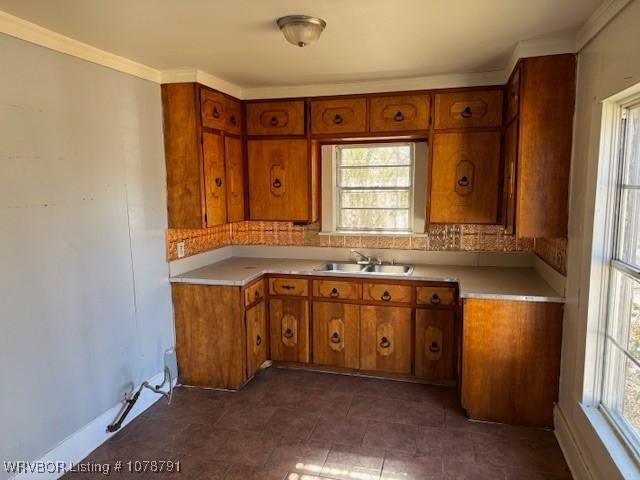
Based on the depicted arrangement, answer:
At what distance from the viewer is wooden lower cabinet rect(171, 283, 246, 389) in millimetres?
3127

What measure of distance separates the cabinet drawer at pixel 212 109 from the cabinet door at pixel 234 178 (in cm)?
16

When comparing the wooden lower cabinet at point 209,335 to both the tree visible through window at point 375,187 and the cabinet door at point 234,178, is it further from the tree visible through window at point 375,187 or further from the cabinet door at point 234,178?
the tree visible through window at point 375,187

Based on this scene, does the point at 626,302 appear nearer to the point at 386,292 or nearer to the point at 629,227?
the point at 629,227

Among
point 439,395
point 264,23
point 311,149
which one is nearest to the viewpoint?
point 264,23

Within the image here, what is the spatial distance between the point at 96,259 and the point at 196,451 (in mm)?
1241

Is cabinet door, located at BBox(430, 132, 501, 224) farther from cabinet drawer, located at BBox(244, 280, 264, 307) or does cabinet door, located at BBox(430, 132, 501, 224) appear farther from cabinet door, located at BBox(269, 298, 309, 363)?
cabinet drawer, located at BBox(244, 280, 264, 307)

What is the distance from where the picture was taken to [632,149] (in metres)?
1.90

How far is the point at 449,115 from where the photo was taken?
3.21 meters

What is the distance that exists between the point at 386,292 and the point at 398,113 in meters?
1.36

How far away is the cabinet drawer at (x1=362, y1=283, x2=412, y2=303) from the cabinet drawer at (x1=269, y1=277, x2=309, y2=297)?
19.0 inches

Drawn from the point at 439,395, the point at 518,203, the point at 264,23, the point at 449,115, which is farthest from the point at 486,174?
the point at 264,23

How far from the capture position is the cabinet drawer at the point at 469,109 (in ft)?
10.2

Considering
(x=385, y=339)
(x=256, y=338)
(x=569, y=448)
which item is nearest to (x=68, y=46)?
(x=256, y=338)

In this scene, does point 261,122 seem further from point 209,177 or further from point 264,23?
point 264,23
